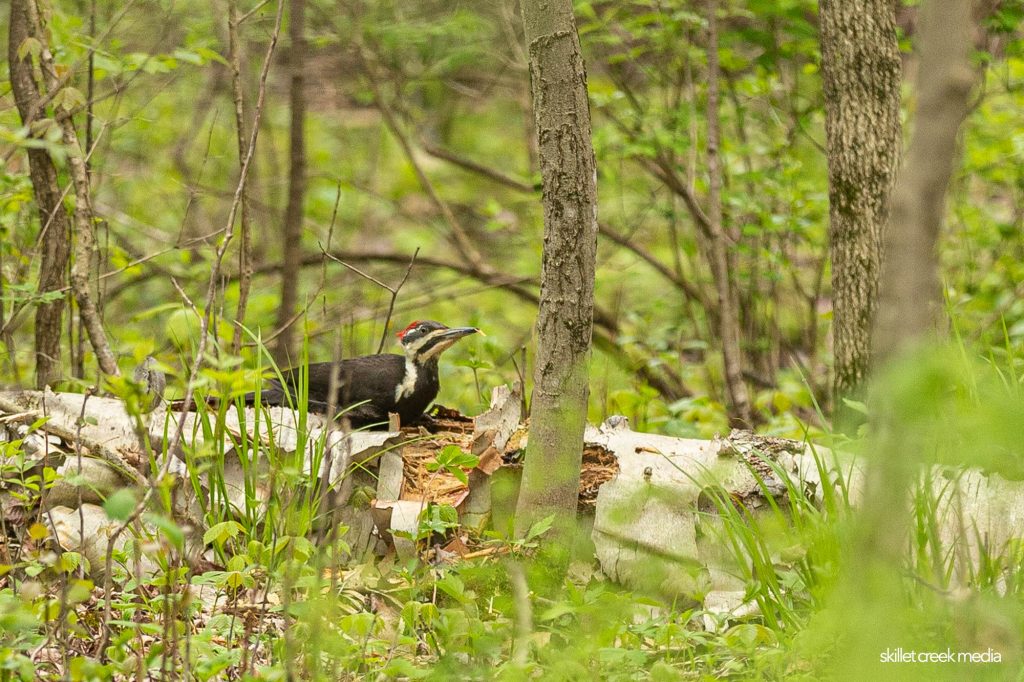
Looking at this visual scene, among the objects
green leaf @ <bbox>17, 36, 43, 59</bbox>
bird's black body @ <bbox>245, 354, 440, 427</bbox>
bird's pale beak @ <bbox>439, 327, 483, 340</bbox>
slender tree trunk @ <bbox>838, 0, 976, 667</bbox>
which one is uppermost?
green leaf @ <bbox>17, 36, 43, 59</bbox>

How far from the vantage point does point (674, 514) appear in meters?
3.57

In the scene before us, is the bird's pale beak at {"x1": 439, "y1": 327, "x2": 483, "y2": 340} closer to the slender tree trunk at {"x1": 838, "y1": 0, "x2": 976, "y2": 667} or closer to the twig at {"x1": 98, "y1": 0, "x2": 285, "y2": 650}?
the twig at {"x1": 98, "y1": 0, "x2": 285, "y2": 650}

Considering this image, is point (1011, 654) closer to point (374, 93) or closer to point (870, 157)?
point (870, 157)

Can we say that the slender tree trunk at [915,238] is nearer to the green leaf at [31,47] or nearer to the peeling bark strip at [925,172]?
the peeling bark strip at [925,172]

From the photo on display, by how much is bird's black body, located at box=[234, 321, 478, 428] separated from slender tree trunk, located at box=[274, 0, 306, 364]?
71 centimetres

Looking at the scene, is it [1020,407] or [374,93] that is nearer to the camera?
[1020,407]

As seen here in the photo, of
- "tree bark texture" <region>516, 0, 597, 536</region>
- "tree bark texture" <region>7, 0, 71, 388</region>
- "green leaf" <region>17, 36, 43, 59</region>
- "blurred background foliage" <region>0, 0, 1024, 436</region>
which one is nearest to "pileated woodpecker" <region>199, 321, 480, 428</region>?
"blurred background foliage" <region>0, 0, 1024, 436</region>

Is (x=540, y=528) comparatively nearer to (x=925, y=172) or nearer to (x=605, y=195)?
(x=925, y=172)

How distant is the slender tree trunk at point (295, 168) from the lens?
5469 mm

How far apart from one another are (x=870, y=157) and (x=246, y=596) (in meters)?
3.18

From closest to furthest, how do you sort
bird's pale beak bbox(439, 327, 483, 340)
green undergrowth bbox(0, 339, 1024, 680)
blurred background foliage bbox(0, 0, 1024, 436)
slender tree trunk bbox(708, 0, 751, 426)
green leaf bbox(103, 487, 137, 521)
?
green leaf bbox(103, 487, 137, 521) < green undergrowth bbox(0, 339, 1024, 680) < bird's pale beak bbox(439, 327, 483, 340) < blurred background foliage bbox(0, 0, 1024, 436) < slender tree trunk bbox(708, 0, 751, 426)

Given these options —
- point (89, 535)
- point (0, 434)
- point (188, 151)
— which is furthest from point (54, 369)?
point (188, 151)

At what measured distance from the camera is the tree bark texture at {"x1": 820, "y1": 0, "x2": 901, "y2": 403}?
166 inches

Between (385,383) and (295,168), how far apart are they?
169 cm
